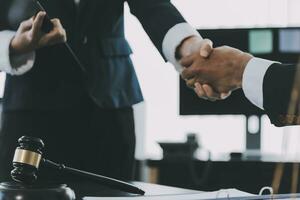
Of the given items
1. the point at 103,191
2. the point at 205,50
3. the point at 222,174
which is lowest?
the point at 222,174

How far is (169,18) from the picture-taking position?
1.43 m

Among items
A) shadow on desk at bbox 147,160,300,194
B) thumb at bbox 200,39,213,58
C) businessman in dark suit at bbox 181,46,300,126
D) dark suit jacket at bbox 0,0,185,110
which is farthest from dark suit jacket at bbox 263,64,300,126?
shadow on desk at bbox 147,160,300,194

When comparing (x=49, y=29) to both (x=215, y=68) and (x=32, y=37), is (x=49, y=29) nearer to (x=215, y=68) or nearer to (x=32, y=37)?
(x=32, y=37)

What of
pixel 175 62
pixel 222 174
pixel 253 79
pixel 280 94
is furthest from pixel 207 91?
pixel 222 174

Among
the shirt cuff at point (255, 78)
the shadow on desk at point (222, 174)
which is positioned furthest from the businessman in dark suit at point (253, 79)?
the shadow on desk at point (222, 174)

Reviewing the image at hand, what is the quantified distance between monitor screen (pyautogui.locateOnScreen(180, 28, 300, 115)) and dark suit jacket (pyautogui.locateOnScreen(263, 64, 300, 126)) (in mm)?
441

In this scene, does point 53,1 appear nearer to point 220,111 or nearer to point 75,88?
point 75,88

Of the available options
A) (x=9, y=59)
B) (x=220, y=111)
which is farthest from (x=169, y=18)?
(x=220, y=111)

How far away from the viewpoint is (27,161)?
808mm

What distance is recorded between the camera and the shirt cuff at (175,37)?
1394 mm

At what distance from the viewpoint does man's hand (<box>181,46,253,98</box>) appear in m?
1.32

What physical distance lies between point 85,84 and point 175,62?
249 mm

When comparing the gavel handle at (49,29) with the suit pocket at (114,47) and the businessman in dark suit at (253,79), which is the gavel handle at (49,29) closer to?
the suit pocket at (114,47)

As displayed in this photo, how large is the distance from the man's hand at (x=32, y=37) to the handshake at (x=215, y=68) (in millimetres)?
320
